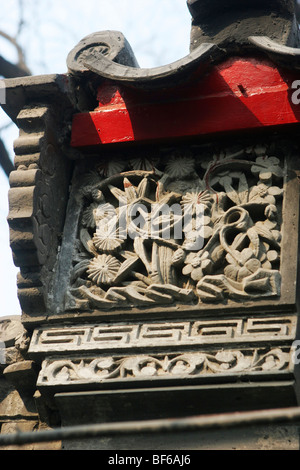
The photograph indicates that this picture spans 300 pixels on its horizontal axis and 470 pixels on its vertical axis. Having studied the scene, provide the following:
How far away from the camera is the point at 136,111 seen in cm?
554

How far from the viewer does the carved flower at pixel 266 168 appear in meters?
5.31

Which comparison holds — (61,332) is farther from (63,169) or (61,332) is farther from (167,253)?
(63,169)

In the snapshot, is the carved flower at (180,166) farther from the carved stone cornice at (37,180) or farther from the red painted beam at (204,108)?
the carved stone cornice at (37,180)

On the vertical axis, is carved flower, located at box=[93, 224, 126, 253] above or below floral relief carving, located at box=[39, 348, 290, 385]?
above

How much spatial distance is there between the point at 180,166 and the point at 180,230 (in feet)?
1.46

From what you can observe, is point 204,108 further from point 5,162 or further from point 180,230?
point 5,162

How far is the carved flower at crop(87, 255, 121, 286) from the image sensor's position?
16.9ft

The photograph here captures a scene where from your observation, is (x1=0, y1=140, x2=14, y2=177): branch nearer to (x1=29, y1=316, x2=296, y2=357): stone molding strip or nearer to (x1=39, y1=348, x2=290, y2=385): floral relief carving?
(x1=29, y1=316, x2=296, y2=357): stone molding strip

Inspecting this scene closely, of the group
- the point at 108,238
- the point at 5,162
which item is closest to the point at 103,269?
A: the point at 108,238

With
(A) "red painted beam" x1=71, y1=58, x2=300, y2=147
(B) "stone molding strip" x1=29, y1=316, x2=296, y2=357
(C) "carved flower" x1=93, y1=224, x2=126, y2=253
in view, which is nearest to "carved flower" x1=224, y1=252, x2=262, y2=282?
(B) "stone molding strip" x1=29, y1=316, x2=296, y2=357

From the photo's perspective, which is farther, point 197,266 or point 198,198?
point 198,198

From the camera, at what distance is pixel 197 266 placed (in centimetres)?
503

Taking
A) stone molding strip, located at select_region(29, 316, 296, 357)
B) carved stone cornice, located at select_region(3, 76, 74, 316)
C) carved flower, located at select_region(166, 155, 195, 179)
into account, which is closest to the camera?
stone molding strip, located at select_region(29, 316, 296, 357)

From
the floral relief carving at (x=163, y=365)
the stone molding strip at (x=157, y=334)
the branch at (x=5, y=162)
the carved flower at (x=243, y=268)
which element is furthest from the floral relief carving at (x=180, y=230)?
the branch at (x=5, y=162)
